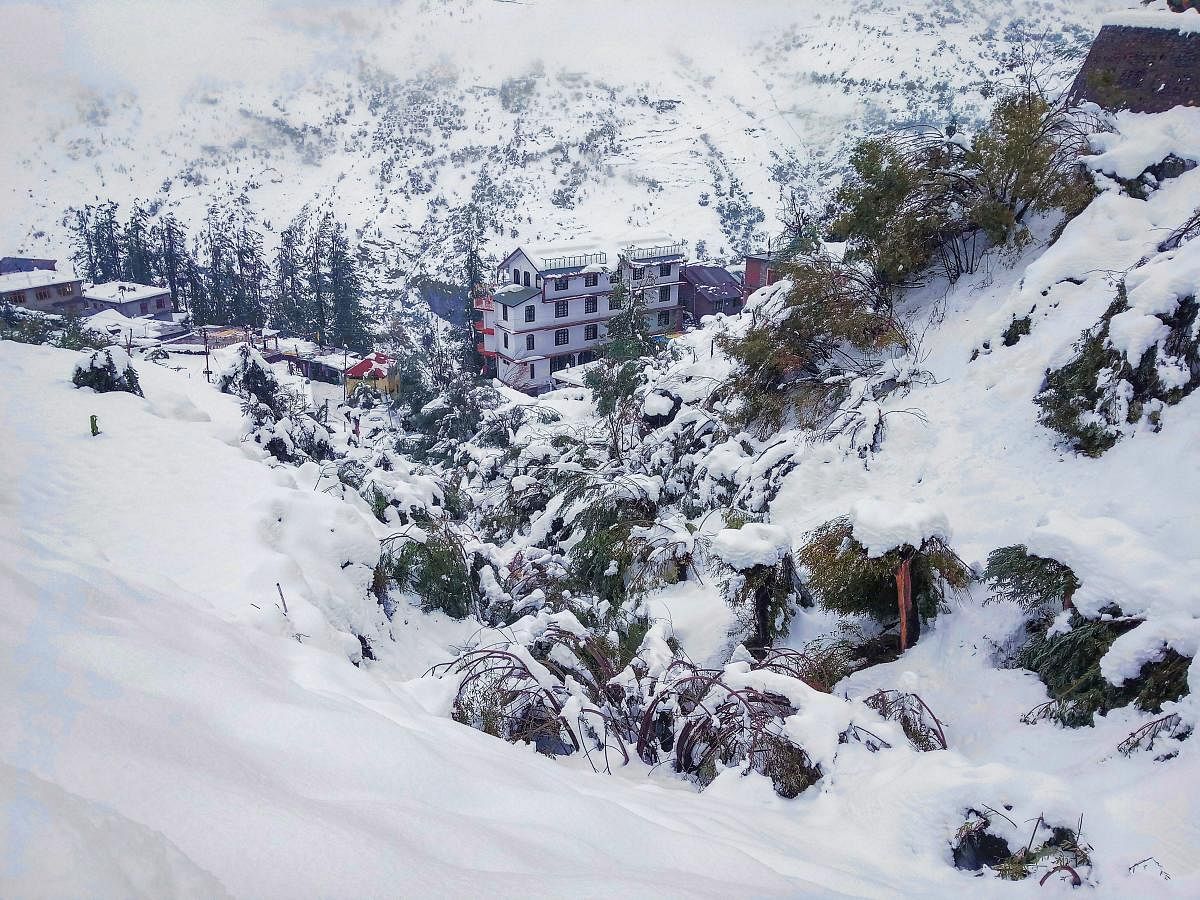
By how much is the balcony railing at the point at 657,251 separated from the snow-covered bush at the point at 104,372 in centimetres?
2362

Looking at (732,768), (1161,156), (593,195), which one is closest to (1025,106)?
(1161,156)

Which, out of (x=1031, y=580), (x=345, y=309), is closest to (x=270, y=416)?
(x=1031, y=580)

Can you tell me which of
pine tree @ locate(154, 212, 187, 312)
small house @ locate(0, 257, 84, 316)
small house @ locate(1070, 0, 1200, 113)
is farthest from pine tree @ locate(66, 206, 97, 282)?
small house @ locate(1070, 0, 1200, 113)

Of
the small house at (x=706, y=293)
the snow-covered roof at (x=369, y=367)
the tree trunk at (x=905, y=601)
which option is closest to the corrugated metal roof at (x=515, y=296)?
the snow-covered roof at (x=369, y=367)

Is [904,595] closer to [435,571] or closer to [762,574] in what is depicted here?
[762,574]

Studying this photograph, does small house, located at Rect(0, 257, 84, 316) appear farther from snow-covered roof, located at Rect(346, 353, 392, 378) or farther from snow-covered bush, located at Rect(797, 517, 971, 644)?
snow-covered bush, located at Rect(797, 517, 971, 644)

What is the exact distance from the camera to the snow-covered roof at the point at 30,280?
30913 mm

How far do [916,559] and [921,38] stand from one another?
3584 inches

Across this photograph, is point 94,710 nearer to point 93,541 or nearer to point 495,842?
point 495,842

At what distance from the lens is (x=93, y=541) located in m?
5.37

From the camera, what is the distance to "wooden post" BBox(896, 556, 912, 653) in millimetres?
4992

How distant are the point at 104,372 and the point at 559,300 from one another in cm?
2194

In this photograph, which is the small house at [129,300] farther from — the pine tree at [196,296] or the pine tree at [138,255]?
the pine tree at [138,255]

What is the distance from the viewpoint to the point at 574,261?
30703 millimetres
